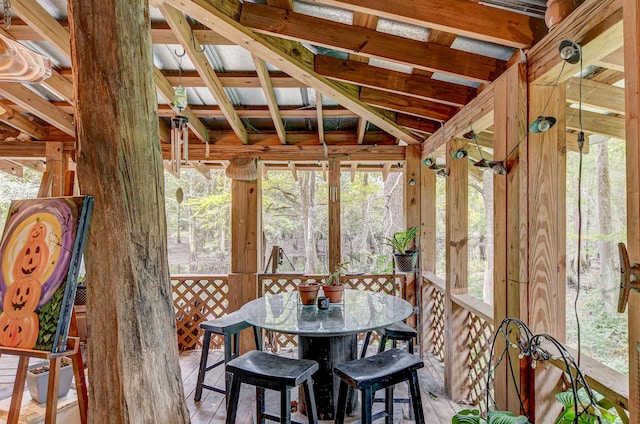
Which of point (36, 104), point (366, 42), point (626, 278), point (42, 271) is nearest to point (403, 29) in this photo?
point (366, 42)

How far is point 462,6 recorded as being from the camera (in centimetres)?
175

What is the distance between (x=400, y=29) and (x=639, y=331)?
6.09 feet

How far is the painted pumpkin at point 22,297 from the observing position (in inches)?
59.0

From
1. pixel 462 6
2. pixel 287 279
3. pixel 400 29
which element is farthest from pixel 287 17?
pixel 287 279

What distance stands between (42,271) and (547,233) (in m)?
2.33

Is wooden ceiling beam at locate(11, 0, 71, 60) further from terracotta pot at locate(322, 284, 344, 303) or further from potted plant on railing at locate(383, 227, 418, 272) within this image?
potted plant on railing at locate(383, 227, 418, 272)

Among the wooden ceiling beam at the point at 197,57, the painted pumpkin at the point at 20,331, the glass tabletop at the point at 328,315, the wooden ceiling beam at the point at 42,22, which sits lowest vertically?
the glass tabletop at the point at 328,315

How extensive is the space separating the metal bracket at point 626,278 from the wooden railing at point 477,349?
1.52 ft

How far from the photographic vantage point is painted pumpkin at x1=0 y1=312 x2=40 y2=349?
4.81 ft

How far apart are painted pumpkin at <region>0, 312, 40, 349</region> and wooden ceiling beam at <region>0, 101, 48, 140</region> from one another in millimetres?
3215

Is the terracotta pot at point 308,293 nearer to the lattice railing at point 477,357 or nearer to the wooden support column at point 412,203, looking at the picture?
the lattice railing at point 477,357

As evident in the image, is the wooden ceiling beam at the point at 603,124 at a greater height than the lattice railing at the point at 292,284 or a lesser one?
greater

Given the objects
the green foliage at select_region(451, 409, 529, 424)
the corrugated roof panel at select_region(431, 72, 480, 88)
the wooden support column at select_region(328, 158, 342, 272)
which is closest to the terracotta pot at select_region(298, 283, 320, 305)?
the green foliage at select_region(451, 409, 529, 424)

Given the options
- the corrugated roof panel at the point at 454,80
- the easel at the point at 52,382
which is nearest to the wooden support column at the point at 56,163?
the easel at the point at 52,382
